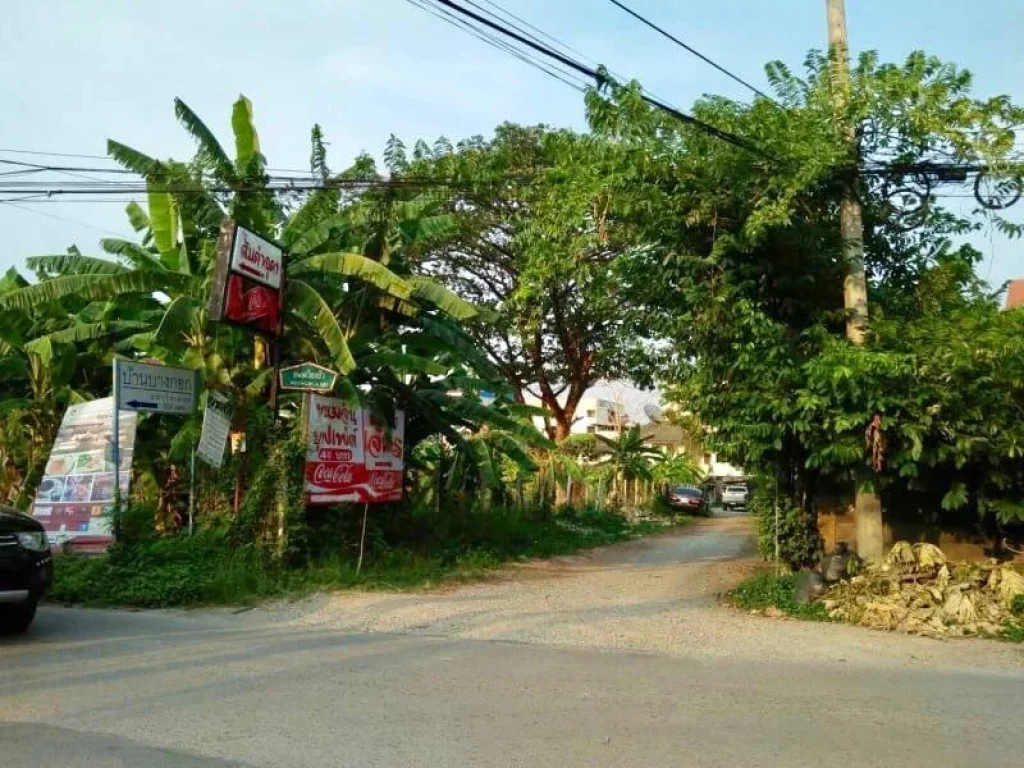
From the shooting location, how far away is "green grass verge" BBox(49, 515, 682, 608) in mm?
11812

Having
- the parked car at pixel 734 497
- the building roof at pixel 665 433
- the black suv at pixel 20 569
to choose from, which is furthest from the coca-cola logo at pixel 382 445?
the building roof at pixel 665 433

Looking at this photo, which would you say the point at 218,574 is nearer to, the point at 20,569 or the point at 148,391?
the point at 148,391

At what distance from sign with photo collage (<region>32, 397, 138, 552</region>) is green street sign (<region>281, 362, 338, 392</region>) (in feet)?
9.43

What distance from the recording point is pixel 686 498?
131ft

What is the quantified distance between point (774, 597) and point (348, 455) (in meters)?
6.65

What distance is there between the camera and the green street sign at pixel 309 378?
13.1m

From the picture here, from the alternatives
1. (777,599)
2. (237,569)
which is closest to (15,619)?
(237,569)

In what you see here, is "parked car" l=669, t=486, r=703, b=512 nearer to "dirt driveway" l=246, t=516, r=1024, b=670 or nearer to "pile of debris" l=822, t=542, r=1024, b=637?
"dirt driveway" l=246, t=516, r=1024, b=670

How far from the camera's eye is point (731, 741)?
230 inches

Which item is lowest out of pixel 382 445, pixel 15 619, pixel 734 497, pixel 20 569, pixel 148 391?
pixel 734 497

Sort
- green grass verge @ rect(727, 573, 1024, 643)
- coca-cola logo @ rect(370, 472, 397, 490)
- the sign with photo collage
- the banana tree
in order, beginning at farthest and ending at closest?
1. the banana tree
2. coca-cola logo @ rect(370, 472, 397, 490)
3. the sign with photo collage
4. green grass verge @ rect(727, 573, 1024, 643)

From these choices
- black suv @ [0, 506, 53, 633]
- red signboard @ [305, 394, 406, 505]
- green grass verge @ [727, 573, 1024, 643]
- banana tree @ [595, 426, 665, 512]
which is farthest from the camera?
banana tree @ [595, 426, 665, 512]

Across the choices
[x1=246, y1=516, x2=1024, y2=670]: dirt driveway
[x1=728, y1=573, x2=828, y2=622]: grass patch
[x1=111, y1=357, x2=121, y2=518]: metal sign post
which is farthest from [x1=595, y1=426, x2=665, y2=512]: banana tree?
[x1=111, y1=357, x2=121, y2=518]: metal sign post

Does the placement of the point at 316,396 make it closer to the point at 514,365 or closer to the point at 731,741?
the point at 731,741
